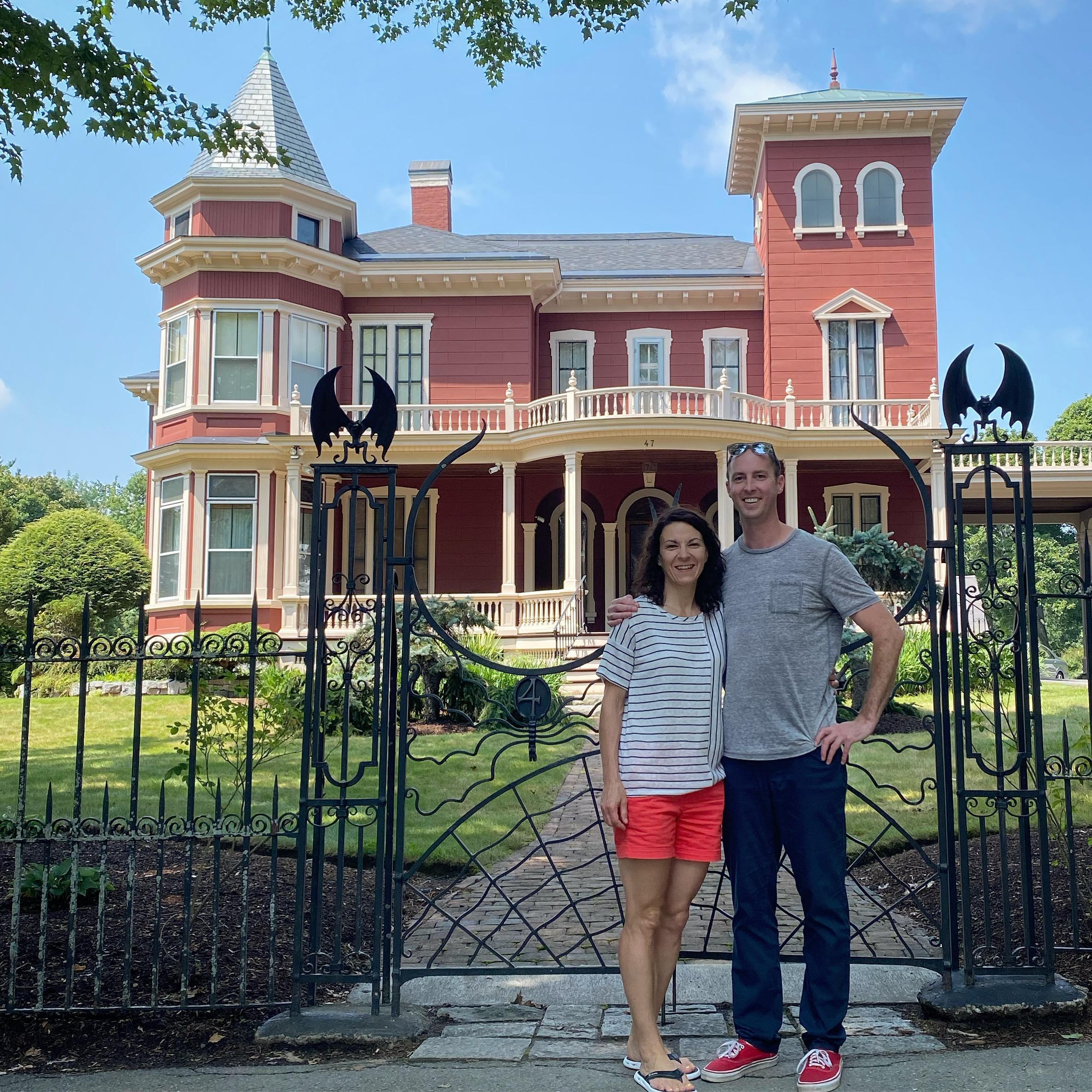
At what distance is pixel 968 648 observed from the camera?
4.61m

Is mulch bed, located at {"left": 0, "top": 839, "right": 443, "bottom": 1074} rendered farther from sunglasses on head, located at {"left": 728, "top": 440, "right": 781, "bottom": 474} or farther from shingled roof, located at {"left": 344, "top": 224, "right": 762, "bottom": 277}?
shingled roof, located at {"left": 344, "top": 224, "right": 762, "bottom": 277}

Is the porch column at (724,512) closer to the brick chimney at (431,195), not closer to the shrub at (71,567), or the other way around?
the brick chimney at (431,195)

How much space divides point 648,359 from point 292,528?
27.3ft

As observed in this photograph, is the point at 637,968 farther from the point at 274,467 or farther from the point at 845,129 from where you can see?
the point at 845,129

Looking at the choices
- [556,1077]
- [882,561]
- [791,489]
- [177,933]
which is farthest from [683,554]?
[791,489]

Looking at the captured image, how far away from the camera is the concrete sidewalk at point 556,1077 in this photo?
338cm

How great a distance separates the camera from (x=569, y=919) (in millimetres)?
5656

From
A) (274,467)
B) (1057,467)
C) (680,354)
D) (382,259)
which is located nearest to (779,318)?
(680,354)

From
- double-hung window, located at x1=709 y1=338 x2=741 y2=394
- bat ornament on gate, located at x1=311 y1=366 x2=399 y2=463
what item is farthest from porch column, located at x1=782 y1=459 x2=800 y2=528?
bat ornament on gate, located at x1=311 y1=366 x2=399 y2=463

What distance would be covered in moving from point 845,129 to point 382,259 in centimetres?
972

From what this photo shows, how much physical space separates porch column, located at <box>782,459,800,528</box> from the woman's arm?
15514 millimetres

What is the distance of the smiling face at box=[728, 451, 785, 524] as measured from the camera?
3.69 metres

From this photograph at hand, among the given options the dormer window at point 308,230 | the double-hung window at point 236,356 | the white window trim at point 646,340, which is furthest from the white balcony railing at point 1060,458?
the double-hung window at point 236,356

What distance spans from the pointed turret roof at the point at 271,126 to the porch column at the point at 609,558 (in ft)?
29.0
